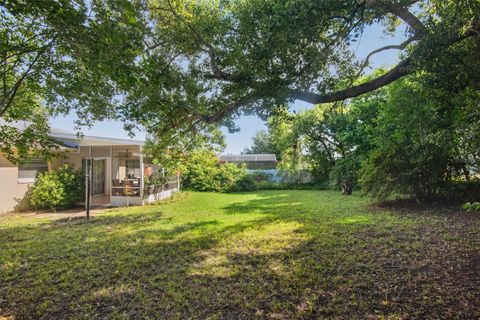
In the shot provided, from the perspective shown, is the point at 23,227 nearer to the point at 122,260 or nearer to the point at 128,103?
the point at 122,260

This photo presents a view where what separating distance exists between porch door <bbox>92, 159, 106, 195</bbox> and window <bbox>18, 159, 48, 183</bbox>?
7.79 feet

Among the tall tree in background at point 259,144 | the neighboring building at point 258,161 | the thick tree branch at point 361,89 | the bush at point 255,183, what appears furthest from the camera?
the tall tree in background at point 259,144

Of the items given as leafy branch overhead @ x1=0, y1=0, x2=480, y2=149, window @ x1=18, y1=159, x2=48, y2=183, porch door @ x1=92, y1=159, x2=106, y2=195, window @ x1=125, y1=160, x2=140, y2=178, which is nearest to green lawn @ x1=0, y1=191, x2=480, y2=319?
leafy branch overhead @ x1=0, y1=0, x2=480, y2=149

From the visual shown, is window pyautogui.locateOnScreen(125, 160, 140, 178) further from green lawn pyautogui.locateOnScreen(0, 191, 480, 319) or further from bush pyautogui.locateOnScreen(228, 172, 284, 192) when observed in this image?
green lawn pyautogui.locateOnScreen(0, 191, 480, 319)

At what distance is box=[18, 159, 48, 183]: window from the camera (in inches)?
419

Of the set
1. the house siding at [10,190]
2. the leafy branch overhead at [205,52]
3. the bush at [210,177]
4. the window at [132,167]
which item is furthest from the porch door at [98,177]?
the leafy branch overhead at [205,52]

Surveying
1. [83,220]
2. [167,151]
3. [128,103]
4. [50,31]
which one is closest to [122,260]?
[128,103]

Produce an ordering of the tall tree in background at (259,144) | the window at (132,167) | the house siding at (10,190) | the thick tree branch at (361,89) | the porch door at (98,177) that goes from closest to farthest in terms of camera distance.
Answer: the thick tree branch at (361,89), the house siding at (10,190), the porch door at (98,177), the window at (132,167), the tall tree in background at (259,144)

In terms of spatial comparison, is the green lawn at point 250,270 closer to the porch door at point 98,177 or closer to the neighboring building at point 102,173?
the neighboring building at point 102,173

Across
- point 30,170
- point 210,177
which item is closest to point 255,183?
point 210,177

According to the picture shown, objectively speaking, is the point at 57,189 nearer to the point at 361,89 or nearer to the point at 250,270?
the point at 250,270

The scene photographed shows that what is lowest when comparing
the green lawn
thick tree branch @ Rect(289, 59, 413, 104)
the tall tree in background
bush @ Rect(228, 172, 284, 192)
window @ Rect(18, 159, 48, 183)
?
the green lawn

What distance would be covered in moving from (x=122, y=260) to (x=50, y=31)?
368 centimetres

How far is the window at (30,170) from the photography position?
34.9ft
